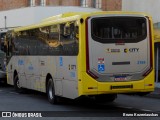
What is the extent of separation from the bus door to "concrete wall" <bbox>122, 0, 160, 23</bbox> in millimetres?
12006

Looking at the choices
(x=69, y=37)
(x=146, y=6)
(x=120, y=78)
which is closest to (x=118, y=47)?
(x=120, y=78)

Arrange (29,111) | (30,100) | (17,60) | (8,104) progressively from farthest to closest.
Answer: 1. (17,60)
2. (30,100)
3. (8,104)
4. (29,111)

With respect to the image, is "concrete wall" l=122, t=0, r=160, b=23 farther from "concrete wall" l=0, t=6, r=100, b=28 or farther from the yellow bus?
the yellow bus

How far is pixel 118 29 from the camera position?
15359mm

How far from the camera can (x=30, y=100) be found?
19062mm

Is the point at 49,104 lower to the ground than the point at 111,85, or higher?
lower

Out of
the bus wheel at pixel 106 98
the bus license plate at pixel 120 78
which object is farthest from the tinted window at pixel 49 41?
the bus wheel at pixel 106 98

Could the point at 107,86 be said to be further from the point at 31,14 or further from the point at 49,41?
the point at 31,14

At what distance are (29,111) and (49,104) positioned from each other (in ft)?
8.53

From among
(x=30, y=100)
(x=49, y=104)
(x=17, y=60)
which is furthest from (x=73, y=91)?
(x=17, y=60)

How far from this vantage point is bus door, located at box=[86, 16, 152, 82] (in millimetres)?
15039

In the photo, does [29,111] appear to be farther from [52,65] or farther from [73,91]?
[52,65]

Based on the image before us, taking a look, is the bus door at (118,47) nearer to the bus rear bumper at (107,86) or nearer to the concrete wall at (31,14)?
the bus rear bumper at (107,86)

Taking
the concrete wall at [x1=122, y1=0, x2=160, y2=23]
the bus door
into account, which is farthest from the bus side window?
the concrete wall at [x1=122, y1=0, x2=160, y2=23]
